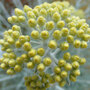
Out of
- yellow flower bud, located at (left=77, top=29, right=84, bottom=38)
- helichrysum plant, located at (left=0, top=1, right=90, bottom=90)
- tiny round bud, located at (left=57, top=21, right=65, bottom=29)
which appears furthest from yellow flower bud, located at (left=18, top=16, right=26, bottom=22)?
yellow flower bud, located at (left=77, top=29, right=84, bottom=38)

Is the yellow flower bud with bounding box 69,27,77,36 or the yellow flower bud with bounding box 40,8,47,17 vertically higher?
the yellow flower bud with bounding box 40,8,47,17

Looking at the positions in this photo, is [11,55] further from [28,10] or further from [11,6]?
[11,6]

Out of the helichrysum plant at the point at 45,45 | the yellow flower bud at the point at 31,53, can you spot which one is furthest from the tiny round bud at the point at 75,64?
the yellow flower bud at the point at 31,53

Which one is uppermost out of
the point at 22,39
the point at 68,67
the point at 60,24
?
the point at 60,24

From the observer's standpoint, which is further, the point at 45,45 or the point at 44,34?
the point at 45,45

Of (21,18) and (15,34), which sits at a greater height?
(21,18)

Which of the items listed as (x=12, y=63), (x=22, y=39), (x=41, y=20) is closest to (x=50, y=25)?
(x=41, y=20)

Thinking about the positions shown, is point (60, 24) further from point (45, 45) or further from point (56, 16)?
point (45, 45)

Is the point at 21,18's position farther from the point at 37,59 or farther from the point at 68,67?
the point at 68,67

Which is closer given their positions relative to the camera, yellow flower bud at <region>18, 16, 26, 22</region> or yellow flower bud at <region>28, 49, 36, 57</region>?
yellow flower bud at <region>28, 49, 36, 57</region>

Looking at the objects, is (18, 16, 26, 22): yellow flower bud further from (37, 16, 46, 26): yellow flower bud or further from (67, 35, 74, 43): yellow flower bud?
(67, 35, 74, 43): yellow flower bud

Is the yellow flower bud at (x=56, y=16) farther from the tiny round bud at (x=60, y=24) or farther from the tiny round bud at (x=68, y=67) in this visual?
the tiny round bud at (x=68, y=67)
